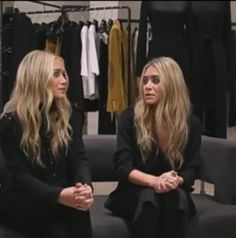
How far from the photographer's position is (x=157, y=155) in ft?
7.72

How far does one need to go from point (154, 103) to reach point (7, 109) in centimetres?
63

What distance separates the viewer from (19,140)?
6.84ft

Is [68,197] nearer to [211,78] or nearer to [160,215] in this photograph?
[160,215]

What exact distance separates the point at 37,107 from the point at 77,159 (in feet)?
0.86

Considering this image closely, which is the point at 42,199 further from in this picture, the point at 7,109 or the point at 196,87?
the point at 196,87

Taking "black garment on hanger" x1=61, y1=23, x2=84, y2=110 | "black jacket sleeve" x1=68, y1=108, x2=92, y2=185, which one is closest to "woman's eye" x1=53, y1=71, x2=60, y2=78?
"black jacket sleeve" x1=68, y1=108, x2=92, y2=185

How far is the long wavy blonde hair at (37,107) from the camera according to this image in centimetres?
209

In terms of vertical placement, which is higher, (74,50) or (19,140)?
(74,50)

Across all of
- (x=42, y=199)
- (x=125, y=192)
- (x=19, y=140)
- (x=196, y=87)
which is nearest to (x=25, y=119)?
(x=19, y=140)

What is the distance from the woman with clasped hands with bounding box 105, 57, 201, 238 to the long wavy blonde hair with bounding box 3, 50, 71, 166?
1.05 ft

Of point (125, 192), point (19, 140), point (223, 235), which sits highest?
point (19, 140)

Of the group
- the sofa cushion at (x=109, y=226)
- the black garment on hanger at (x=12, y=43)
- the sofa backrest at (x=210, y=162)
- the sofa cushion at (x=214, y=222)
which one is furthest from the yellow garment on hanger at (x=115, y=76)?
the sofa cushion at (x=109, y=226)

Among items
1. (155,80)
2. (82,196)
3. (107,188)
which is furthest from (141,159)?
(107,188)

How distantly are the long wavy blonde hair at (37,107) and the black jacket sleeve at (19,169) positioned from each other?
3 centimetres
